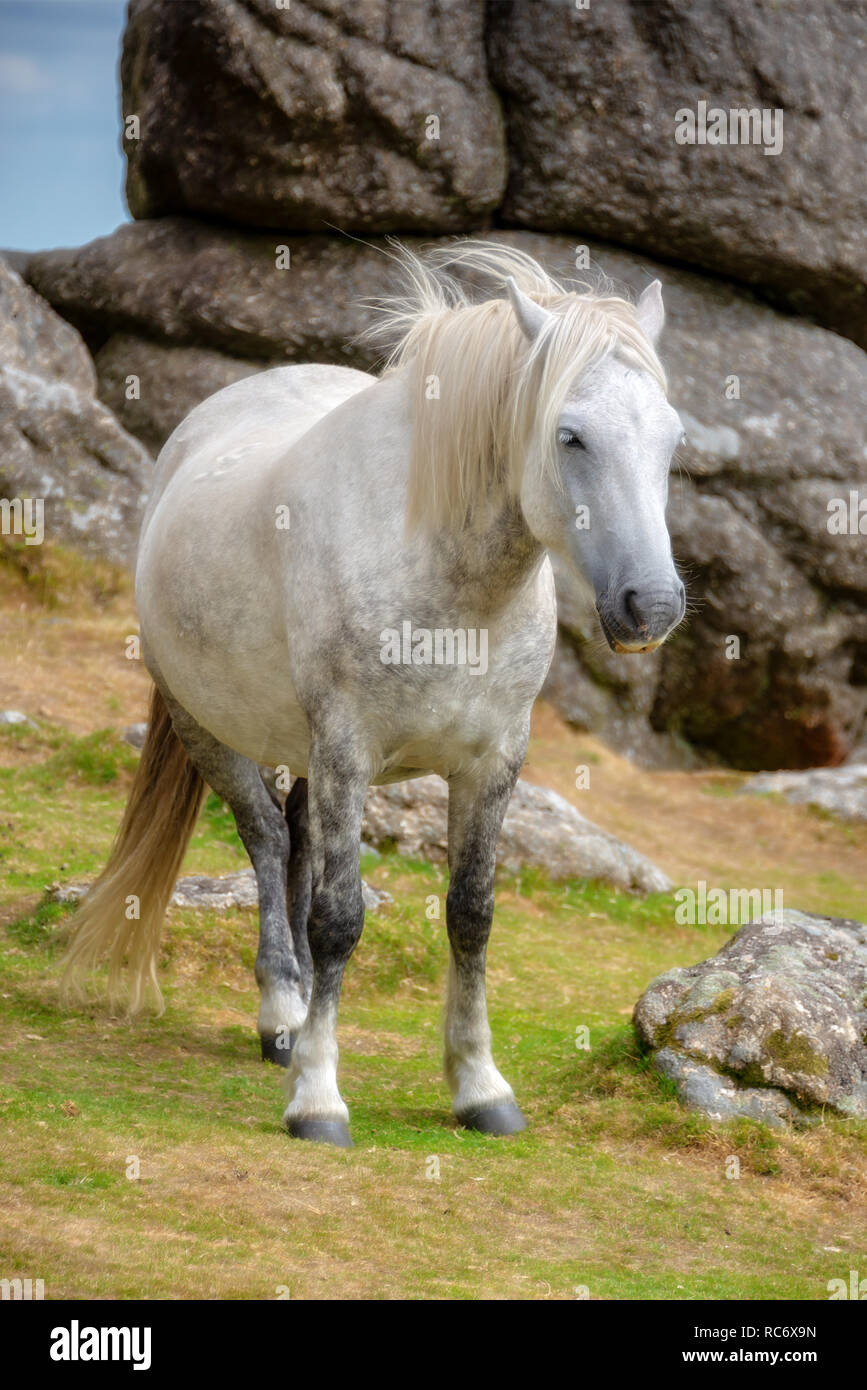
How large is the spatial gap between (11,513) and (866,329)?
8592mm

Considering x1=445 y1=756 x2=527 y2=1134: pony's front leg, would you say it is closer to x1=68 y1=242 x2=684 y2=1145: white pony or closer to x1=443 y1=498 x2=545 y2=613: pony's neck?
x1=68 y1=242 x2=684 y2=1145: white pony

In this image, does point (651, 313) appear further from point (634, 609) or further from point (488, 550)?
point (634, 609)

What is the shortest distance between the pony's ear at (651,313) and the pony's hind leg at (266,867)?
2573 mm

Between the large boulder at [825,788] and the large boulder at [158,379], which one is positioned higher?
the large boulder at [158,379]

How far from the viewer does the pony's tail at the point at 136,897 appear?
6.02 meters

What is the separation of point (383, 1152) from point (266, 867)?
1.70 meters

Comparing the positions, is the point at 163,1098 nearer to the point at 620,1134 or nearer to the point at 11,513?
the point at 620,1134

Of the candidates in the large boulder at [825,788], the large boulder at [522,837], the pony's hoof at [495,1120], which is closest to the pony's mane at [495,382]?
the pony's hoof at [495,1120]

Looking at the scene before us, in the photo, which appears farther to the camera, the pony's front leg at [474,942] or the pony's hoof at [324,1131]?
the pony's front leg at [474,942]

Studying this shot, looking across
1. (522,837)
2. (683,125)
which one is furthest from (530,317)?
(683,125)

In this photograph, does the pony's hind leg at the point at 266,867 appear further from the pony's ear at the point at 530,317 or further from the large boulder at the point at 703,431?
the large boulder at the point at 703,431

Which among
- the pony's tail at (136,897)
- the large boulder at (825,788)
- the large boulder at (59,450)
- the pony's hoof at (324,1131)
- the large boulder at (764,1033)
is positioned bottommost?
the pony's hoof at (324,1131)

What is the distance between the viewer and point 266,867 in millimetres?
5918

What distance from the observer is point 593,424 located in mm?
3930
